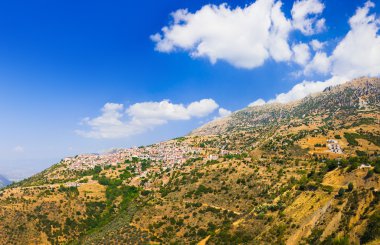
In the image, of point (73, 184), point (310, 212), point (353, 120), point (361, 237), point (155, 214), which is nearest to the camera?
point (361, 237)

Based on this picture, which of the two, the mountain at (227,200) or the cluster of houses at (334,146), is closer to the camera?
the mountain at (227,200)

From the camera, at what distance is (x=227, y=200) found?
8906 cm

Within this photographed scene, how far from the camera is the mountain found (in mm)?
40406

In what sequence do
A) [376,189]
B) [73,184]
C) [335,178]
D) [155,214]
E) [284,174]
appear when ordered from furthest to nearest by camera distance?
[73,184] → [284,174] → [155,214] → [335,178] → [376,189]

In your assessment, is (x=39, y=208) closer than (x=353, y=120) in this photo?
Yes

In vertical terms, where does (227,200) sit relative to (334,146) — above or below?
below

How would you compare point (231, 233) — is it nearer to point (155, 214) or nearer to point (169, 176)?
point (155, 214)

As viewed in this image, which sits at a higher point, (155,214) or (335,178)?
(335,178)

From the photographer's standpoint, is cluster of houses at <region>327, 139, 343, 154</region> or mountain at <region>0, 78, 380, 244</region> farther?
cluster of houses at <region>327, 139, 343, 154</region>

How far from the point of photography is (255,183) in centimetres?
9338

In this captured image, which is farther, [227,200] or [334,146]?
[334,146]

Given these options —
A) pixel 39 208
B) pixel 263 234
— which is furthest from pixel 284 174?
pixel 39 208

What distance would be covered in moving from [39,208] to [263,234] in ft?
272

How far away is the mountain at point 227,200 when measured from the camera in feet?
133
